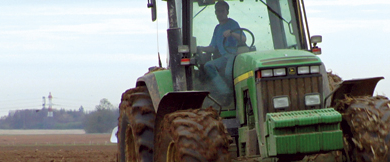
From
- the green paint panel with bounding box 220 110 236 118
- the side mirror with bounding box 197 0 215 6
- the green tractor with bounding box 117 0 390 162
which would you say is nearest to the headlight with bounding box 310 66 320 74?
the green tractor with bounding box 117 0 390 162

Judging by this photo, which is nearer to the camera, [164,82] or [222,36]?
[222,36]

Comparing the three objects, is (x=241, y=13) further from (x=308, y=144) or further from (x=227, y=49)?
(x=308, y=144)

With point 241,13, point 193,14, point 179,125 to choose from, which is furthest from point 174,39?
point 179,125

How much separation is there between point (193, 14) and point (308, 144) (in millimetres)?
2264

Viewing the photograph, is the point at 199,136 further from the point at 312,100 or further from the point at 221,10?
the point at 221,10

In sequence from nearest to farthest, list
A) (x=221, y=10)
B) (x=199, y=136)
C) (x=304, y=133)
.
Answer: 1. (x=199, y=136)
2. (x=304, y=133)
3. (x=221, y=10)

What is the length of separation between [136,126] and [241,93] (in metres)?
1.55

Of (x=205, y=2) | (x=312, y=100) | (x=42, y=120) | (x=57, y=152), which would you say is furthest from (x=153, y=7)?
(x=42, y=120)

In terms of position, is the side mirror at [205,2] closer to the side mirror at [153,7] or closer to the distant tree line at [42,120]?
the side mirror at [153,7]

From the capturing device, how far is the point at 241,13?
7.16 meters

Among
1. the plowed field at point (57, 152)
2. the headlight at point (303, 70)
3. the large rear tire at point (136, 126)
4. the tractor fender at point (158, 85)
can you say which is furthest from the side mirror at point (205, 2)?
the plowed field at point (57, 152)

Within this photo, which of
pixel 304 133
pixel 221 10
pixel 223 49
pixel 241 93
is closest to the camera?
pixel 304 133

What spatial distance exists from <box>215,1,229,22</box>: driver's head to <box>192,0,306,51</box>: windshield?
0.12 feet

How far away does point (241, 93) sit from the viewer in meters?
6.59
